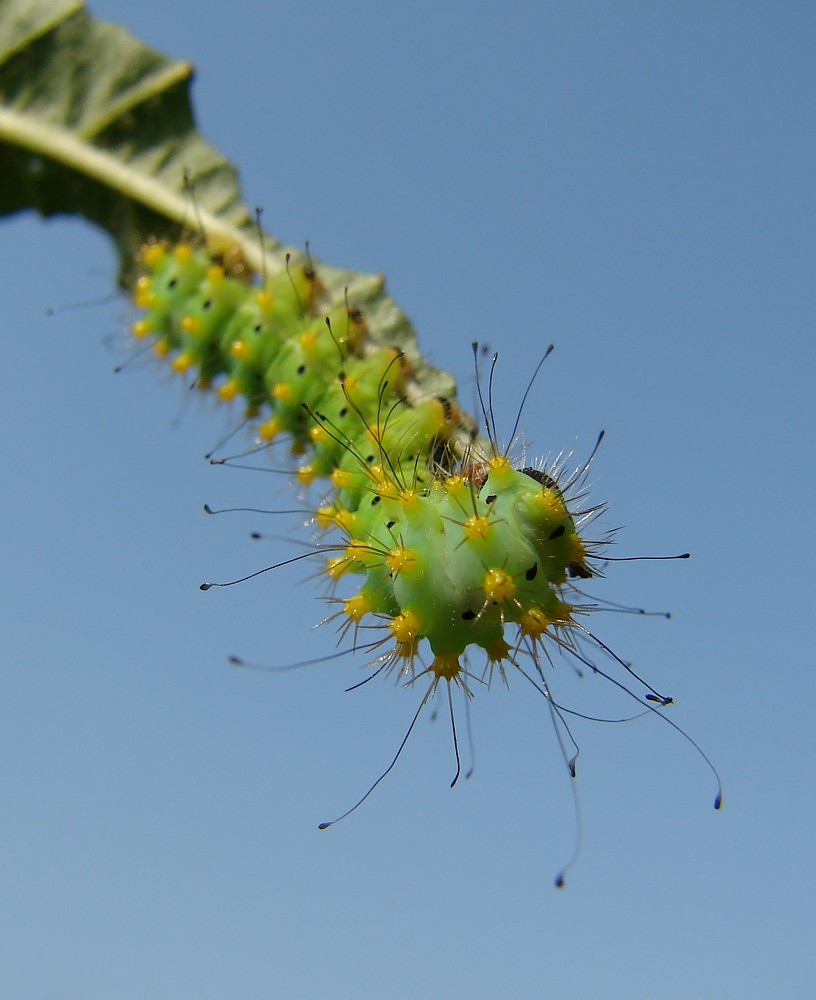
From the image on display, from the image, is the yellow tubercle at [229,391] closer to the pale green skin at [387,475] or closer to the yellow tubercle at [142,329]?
the pale green skin at [387,475]

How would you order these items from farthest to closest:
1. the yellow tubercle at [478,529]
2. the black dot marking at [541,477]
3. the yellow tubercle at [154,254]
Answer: the yellow tubercle at [154,254]
the black dot marking at [541,477]
the yellow tubercle at [478,529]

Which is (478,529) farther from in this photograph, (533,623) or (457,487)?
(533,623)

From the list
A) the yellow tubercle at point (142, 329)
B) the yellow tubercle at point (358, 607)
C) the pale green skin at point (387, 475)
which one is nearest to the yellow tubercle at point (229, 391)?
the pale green skin at point (387, 475)

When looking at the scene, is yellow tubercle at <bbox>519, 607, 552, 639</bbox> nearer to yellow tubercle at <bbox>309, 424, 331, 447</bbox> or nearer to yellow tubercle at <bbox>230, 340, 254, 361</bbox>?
yellow tubercle at <bbox>309, 424, 331, 447</bbox>

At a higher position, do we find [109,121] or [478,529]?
[109,121]

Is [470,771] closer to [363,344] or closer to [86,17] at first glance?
[363,344]

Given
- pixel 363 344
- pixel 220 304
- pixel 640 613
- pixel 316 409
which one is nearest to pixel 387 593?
pixel 640 613

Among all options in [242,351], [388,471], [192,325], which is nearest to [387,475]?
[388,471]
